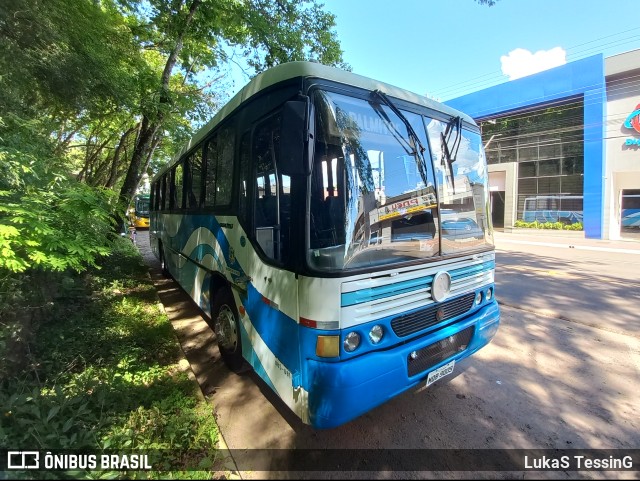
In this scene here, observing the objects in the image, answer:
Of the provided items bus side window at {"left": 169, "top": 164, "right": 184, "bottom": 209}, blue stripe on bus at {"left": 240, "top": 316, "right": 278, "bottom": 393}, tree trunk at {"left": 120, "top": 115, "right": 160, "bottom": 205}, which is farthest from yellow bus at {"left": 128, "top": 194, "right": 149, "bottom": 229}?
blue stripe on bus at {"left": 240, "top": 316, "right": 278, "bottom": 393}

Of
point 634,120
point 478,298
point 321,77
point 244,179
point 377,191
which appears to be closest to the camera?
point 321,77

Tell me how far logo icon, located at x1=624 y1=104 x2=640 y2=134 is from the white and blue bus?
76.9ft

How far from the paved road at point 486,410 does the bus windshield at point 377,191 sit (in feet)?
4.33

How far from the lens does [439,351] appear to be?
2.93 m

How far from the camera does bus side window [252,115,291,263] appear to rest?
2.67 meters

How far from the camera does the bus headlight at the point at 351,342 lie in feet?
7.89

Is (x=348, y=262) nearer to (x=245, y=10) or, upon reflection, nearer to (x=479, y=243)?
(x=479, y=243)

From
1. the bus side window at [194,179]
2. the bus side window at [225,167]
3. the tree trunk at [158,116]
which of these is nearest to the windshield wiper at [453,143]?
the bus side window at [225,167]

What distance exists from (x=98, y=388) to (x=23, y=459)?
842 millimetres

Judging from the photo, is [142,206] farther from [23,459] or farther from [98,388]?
[23,459]

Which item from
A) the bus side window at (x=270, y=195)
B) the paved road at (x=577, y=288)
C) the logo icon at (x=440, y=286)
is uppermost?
the bus side window at (x=270, y=195)

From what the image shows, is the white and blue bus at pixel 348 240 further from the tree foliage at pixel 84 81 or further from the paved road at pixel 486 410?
the tree foliage at pixel 84 81

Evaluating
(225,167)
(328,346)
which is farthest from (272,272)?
(225,167)

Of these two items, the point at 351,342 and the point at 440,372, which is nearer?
the point at 351,342
